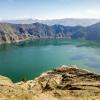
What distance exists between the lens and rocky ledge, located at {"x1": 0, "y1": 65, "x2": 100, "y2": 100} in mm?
39584

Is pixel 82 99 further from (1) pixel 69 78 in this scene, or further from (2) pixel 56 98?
(1) pixel 69 78

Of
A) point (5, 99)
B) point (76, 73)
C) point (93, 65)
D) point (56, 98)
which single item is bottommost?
point (93, 65)

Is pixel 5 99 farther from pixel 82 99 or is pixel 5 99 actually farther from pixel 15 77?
pixel 15 77

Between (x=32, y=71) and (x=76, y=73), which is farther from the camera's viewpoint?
(x=32, y=71)

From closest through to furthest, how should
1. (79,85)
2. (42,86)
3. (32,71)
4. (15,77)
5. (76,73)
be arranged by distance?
(79,85) → (42,86) → (76,73) → (15,77) → (32,71)

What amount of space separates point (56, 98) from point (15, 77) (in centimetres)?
6663

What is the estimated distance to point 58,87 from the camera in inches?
2655

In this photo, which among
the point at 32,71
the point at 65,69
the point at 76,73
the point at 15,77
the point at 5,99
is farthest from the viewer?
the point at 32,71

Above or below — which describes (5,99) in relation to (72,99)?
above

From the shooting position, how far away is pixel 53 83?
73.8 meters

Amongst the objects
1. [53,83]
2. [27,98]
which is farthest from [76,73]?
[27,98]

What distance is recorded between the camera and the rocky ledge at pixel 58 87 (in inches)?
1558

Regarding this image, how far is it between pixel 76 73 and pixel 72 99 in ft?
146

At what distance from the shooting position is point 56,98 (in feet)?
144
